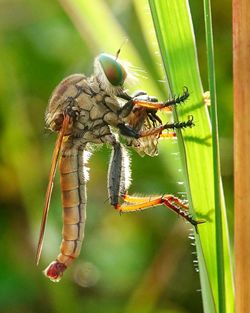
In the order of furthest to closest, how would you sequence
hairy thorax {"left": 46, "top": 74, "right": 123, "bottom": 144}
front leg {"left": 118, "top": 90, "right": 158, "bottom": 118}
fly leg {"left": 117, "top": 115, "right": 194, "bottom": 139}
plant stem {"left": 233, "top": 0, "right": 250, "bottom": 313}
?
1. hairy thorax {"left": 46, "top": 74, "right": 123, "bottom": 144}
2. front leg {"left": 118, "top": 90, "right": 158, "bottom": 118}
3. fly leg {"left": 117, "top": 115, "right": 194, "bottom": 139}
4. plant stem {"left": 233, "top": 0, "right": 250, "bottom": 313}

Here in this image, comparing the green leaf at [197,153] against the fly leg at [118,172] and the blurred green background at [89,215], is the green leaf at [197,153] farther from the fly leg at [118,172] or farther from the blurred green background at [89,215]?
the blurred green background at [89,215]

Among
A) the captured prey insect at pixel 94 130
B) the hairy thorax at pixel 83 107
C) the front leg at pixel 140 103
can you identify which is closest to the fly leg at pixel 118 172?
the captured prey insect at pixel 94 130

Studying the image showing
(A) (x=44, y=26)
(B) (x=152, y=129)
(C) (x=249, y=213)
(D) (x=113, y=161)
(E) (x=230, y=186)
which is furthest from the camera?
(A) (x=44, y=26)

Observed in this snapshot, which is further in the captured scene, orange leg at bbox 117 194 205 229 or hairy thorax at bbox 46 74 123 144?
hairy thorax at bbox 46 74 123 144

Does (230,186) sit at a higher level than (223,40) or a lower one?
lower

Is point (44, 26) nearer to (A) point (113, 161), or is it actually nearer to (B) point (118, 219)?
(B) point (118, 219)

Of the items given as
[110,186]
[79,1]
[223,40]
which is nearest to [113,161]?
[110,186]

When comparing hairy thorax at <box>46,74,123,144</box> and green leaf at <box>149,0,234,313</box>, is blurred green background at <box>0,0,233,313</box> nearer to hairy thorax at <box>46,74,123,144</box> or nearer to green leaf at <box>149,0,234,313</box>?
hairy thorax at <box>46,74,123,144</box>

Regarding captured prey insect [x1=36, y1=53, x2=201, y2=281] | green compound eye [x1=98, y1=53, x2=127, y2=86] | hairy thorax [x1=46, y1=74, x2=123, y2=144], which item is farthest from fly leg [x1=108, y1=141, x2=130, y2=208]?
green compound eye [x1=98, y1=53, x2=127, y2=86]
